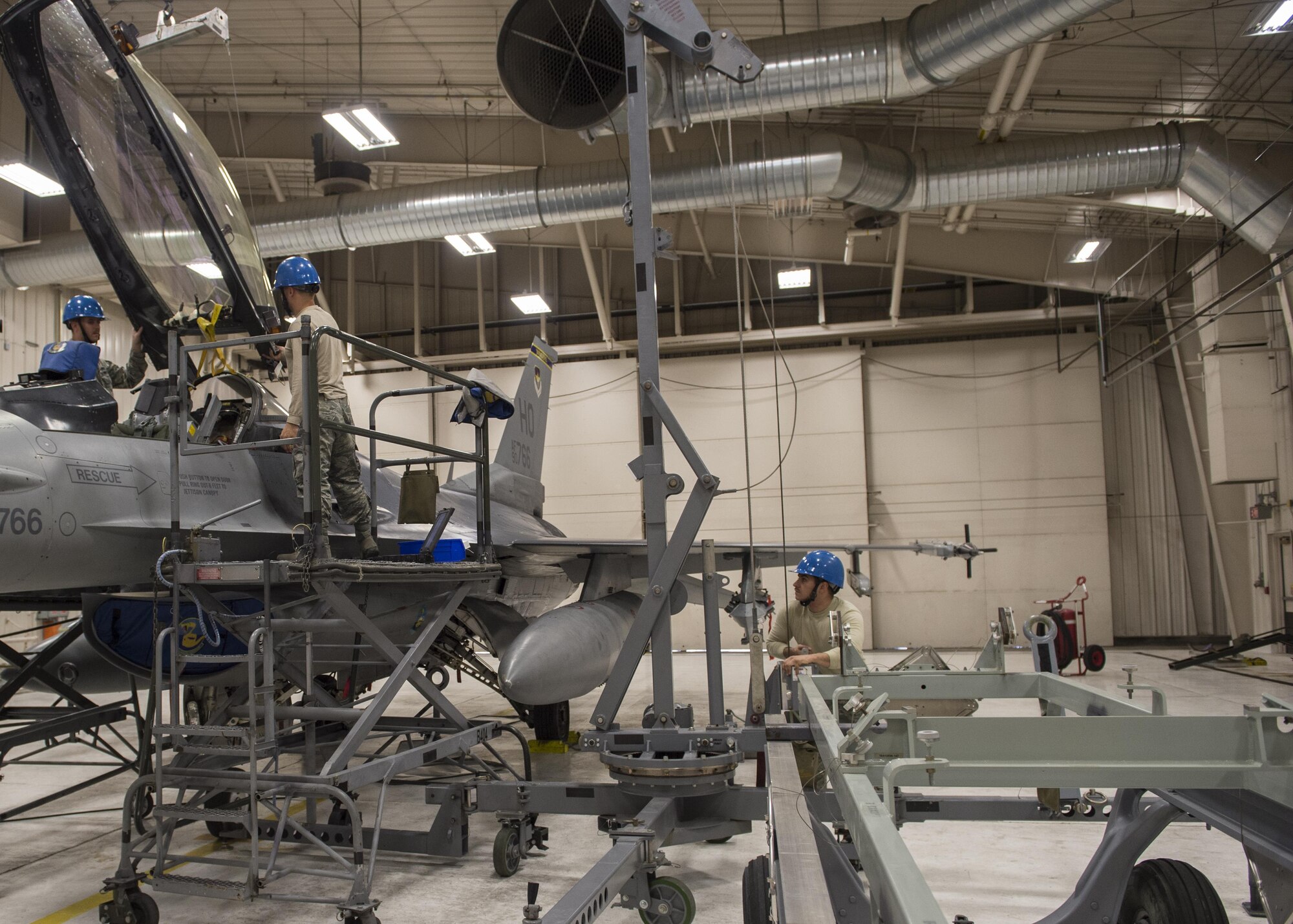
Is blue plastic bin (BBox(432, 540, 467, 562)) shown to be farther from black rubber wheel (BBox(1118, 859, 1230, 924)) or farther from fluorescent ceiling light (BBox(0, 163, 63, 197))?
fluorescent ceiling light (BBox(0, 163, 63, 197))

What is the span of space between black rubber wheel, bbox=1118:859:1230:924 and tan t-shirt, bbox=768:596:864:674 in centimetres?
257

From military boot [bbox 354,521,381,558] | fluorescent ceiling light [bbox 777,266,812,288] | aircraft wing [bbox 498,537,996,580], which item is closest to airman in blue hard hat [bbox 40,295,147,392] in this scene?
military boot [bbox 354,521,381,558]

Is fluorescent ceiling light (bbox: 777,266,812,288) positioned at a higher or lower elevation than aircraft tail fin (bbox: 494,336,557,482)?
higher

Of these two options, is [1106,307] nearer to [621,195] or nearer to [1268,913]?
[621,195]

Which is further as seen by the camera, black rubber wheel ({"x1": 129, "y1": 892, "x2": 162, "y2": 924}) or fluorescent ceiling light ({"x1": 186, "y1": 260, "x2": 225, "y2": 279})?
fluorescent ceiling light ({"x1": 186, "y1": 260, "x2": 225, "y2": 279})

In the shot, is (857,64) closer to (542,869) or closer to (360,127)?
(360,127)

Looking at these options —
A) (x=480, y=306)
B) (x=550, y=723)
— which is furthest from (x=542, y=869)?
(x=480, y=306)

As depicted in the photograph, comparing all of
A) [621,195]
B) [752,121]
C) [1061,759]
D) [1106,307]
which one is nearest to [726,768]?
[1061,759]

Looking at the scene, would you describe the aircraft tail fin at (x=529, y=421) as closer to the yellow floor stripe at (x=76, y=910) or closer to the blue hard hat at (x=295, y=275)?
the blue hard hat at (x=295, y=275)

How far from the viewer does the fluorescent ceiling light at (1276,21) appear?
8.45 metres

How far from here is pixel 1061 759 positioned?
282 cm

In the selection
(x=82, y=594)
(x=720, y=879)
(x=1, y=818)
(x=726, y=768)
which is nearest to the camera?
(x=726, y=768)

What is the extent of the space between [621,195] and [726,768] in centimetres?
1011

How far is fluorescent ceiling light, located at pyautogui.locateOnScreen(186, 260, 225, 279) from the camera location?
5.72 metres
